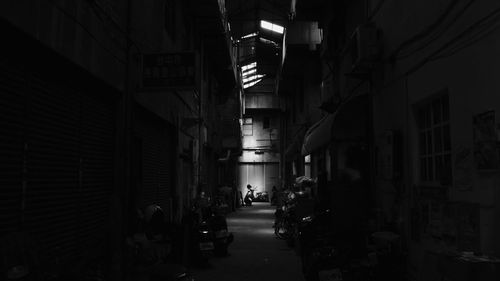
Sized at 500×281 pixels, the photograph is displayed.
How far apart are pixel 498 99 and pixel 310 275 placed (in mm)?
4128

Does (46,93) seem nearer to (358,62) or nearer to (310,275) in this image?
(310,275)

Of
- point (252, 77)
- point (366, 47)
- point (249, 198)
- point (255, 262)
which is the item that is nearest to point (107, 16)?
point (366, 47)

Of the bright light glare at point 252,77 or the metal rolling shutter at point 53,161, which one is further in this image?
the bright light glare at point 252,77

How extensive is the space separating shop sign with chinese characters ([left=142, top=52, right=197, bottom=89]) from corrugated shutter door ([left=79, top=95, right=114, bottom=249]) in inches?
34.9

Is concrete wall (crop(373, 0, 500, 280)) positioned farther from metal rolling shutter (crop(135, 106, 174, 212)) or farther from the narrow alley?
metal rolling shutter (crop(135, 106, 174, 212))

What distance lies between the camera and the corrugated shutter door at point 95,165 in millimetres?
7449

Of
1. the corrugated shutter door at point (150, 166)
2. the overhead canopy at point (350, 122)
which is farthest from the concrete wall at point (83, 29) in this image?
the overhead canopy at point (350, 122)

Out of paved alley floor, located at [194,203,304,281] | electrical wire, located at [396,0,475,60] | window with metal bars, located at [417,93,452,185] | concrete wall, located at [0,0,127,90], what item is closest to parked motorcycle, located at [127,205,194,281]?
paved alley floor, located at [194,203,304,281]

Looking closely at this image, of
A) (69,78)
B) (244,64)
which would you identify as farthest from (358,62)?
(244,64)

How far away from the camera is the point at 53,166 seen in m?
6.35

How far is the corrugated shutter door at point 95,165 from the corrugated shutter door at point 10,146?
175 centimetres

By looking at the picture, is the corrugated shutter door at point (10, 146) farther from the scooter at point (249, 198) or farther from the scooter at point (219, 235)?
the scooter at point (249, 198)

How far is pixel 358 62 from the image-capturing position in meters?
9.13

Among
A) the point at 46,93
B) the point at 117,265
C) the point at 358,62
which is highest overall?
the point at 358,62
